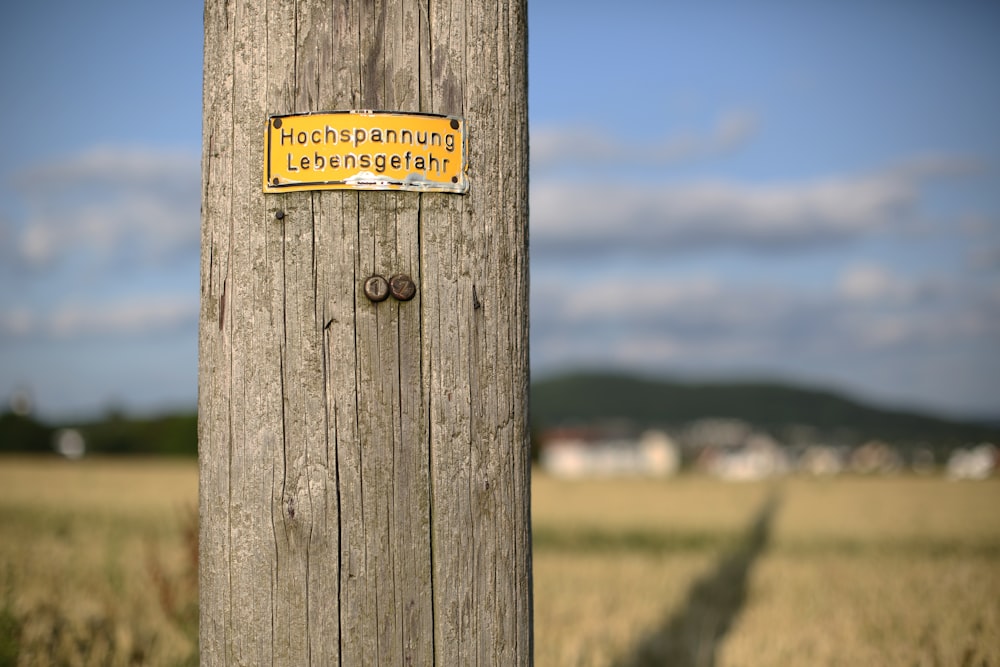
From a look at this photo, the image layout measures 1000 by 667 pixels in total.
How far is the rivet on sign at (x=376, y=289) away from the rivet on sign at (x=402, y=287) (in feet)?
0.06

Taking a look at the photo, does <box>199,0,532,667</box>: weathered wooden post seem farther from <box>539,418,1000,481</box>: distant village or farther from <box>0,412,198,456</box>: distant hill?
<box>539,418,1000,481</box>: distant village

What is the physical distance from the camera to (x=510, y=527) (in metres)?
2.28

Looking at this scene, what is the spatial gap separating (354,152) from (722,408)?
163m

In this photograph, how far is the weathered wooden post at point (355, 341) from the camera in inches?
84.8

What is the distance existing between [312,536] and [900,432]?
409 ft

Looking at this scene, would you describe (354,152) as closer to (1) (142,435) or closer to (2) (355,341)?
(2) (355,341)

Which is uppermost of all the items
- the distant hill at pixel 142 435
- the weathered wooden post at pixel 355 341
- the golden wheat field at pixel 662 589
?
the weathered wooden post at pixel 355 341

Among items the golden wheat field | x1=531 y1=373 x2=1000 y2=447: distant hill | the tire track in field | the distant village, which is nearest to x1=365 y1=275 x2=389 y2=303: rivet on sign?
the golden wheat field

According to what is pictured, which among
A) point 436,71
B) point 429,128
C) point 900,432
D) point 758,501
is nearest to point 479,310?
point 429,128

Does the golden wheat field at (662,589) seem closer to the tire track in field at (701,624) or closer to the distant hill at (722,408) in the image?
the tire track in field at (701,624)

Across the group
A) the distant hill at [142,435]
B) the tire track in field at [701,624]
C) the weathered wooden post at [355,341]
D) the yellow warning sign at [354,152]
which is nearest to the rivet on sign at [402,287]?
the weathered wooden post at [355,341]

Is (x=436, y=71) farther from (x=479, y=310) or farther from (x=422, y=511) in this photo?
(x=422, y=511)

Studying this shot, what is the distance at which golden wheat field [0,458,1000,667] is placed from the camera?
527 cm

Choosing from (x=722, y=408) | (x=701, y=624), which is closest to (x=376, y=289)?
(x=701, y=624)
